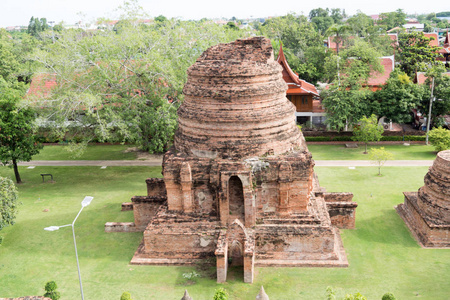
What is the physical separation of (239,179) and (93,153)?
2280 cm

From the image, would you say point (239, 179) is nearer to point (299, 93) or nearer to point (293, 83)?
point (299, 93)

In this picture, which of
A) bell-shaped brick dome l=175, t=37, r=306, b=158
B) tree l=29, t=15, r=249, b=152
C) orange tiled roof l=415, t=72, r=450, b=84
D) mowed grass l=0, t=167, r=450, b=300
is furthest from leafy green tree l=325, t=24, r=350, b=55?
bell-shaped brick dome l=175, t=37, r=306, b=158

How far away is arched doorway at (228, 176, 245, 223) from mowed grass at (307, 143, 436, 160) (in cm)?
1692

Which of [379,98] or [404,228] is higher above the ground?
[379,98]

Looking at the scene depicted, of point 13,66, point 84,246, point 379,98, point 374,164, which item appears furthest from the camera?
point 13,66

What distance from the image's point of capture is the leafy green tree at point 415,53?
51.3m

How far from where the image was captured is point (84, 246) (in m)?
23.1

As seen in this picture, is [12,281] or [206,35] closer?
[12,281]

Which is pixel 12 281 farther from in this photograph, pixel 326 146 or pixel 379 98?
pixel 379 98

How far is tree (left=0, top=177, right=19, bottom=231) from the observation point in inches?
845

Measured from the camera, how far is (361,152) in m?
37.9

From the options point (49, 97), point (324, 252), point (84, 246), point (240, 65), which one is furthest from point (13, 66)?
point (324, 252)

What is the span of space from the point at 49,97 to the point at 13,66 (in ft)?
74.8

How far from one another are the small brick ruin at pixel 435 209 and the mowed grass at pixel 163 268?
565mm
